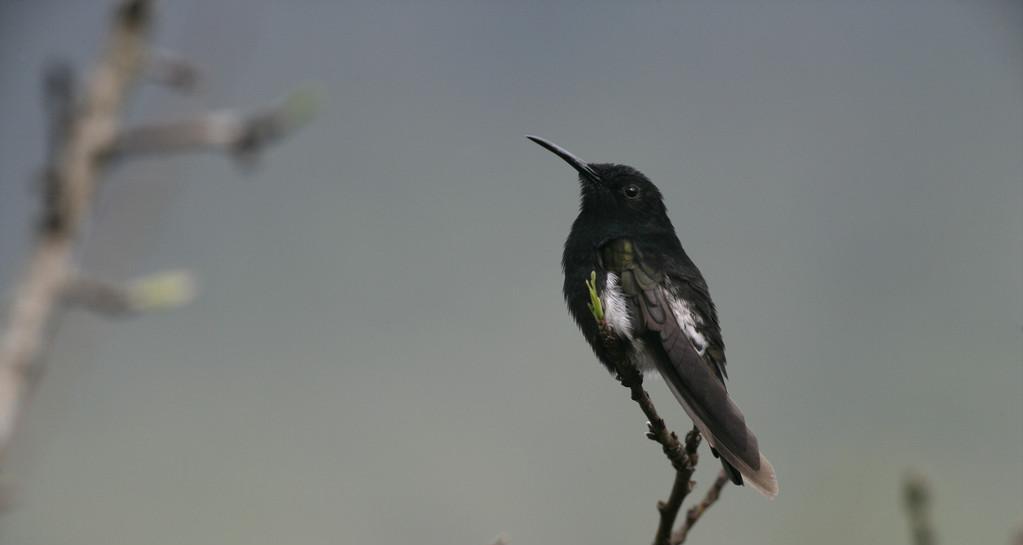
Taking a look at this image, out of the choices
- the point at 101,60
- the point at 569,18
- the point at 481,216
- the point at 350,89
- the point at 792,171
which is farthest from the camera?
the point at 569,18

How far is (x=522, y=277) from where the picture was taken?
69625mm

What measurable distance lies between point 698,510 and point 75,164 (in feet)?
7.49

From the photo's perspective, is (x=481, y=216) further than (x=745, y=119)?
No

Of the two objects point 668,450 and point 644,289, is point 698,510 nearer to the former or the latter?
point 668,450

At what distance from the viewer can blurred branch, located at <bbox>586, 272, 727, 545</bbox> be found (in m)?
2.94

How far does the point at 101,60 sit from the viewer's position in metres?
1.44

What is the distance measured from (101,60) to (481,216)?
91.4m

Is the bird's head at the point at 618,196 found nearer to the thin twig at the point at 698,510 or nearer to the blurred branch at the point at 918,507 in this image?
the thin twig at the point at 698,510

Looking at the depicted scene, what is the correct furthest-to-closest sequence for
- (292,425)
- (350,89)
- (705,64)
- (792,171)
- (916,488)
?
(705,64) < (350,89) < (792,171) < (292,425) < (916,488)

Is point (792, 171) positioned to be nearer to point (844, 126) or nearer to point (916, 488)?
point (844, 126)

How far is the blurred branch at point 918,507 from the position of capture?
1.78 meters

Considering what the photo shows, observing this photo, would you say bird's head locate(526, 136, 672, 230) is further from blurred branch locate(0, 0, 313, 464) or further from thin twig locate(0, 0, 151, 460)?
thin twig locate(0, 0, 151, 460)

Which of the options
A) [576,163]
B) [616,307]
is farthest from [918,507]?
[576,163]

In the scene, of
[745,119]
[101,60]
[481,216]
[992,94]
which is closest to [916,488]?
[101,60]
